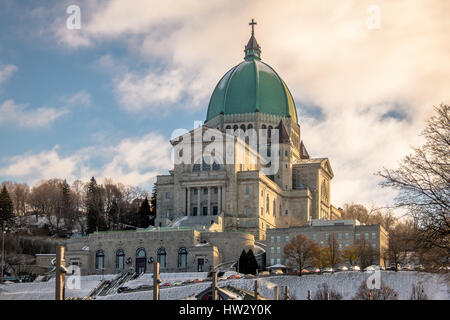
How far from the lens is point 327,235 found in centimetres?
9550

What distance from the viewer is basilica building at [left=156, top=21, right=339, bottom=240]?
355ft

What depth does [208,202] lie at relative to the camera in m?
109

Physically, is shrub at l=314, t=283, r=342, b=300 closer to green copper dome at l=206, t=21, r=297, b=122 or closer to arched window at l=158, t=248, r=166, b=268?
arched window at l=158, t=248, r=166, b=268

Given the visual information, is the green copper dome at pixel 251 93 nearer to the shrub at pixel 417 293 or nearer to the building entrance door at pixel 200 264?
the building entrance door at pixel 200 264

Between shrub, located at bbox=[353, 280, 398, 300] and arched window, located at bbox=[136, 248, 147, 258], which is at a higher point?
arched window, located at bbox=[136, 248, 147, 258]

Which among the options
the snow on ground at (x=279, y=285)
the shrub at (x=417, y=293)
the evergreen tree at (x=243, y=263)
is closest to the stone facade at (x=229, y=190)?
the evergreen tree at (x=243, y=263)

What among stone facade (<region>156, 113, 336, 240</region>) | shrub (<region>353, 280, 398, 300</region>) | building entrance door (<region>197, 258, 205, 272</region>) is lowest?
shrub (<region>353, 280, 398, 300</region>)

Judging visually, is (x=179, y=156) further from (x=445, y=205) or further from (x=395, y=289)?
(x=445, y=205)

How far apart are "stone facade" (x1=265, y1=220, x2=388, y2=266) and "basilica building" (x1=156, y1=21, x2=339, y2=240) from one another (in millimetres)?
9913

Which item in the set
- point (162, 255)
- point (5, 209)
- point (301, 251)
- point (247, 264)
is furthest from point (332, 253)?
point (5, 209)

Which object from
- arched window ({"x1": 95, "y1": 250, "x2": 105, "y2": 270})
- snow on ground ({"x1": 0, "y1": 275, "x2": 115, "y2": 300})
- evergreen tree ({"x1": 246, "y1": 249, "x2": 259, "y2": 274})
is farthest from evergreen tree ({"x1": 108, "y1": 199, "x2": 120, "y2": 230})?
evergreen tree ({"x1": 246, "y1": 249, "x2": 259, "y2": 274})

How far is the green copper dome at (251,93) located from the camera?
128m

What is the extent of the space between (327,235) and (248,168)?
2352 centimetres

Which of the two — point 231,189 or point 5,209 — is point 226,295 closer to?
point 231,189
